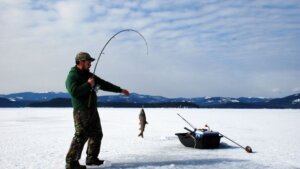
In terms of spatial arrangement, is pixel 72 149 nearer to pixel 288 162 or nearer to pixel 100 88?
pixel 100 88

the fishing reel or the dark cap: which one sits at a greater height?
the dark cap

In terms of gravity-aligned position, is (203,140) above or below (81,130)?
below

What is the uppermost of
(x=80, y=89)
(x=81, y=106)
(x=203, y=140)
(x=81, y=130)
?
(x=80, y=89)

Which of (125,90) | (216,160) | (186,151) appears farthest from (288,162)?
(125,90)

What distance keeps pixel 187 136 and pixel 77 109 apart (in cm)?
450

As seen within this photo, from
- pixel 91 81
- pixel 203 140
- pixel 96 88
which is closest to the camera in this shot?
pixel 91 81

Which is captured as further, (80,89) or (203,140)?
(203,140)

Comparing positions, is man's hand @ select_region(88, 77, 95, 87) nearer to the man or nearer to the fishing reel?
the man

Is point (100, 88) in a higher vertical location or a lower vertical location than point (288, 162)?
higher

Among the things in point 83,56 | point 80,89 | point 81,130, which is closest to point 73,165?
point 81,130

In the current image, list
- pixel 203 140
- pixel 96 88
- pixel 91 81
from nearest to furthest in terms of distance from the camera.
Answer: pixel 91 81 → pixel 96 88 → pixel 203 140

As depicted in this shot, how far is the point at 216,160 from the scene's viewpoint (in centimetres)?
745

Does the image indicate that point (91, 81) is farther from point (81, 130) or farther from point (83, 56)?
point (81, 130)

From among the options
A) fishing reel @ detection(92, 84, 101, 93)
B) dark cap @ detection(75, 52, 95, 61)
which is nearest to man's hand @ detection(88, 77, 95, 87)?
fishing reel @ detection(92, 84, 101, 93)
